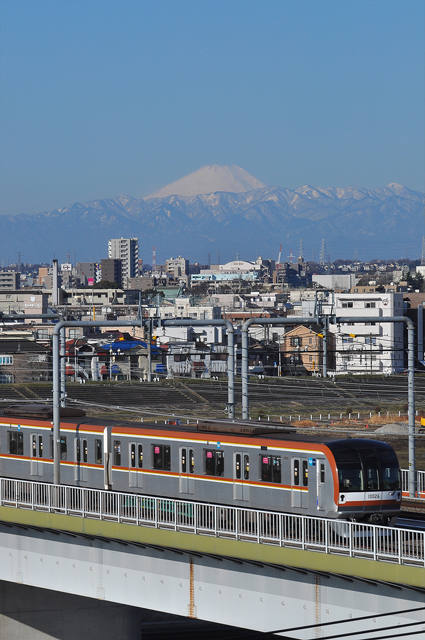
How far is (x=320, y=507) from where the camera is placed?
20.2 metres

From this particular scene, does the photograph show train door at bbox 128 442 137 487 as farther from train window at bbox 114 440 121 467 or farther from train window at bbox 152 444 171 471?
train window at bbox 152 444 171 471

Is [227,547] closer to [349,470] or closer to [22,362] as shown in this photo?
[349,470]

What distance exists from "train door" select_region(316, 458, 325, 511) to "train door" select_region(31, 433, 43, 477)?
1038 centimetres

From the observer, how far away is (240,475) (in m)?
22.2

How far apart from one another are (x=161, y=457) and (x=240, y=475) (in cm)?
282

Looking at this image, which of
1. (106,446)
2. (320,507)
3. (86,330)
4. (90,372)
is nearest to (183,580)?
(320,507)

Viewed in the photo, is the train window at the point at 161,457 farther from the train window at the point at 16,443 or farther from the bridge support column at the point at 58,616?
the train window at the point at 16,443

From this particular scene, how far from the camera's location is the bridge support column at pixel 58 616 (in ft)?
84.5

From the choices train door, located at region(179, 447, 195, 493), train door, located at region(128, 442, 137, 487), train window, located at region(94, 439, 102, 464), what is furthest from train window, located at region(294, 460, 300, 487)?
train window, located at region(94, 439, 102, 464)

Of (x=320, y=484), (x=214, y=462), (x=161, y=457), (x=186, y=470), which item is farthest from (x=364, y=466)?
(x=161, y=457)

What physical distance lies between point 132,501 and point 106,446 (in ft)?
8.33

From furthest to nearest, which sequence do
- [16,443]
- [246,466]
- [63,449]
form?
[16,443]
[63,449]
[246,466]

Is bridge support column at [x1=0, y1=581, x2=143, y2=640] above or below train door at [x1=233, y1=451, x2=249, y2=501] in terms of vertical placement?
below

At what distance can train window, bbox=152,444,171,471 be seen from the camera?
23.9 metres
